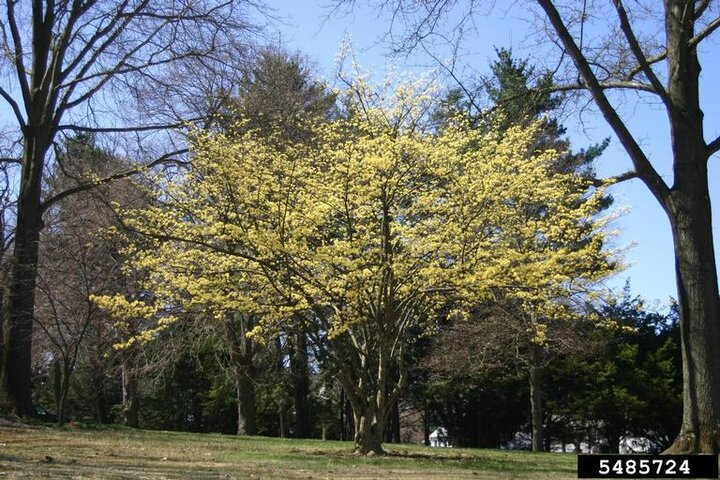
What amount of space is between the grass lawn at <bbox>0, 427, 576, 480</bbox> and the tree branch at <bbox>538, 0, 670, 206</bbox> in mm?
3437

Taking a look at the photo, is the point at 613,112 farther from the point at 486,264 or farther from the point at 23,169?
the point at 23,169

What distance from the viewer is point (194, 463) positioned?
25.7 feet

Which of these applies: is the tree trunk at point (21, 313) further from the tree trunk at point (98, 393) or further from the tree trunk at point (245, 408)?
the tree trunk at point (98, 393)

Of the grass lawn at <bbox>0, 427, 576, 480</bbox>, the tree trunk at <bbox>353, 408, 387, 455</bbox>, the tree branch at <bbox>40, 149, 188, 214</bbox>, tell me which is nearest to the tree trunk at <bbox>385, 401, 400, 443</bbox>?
the tree branch at <bbox>40, 149, 188, 214</bbox>

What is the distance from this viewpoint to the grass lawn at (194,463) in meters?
6.29

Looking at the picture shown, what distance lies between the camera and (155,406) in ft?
93.2

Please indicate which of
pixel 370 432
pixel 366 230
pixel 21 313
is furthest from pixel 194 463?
pixel 21 313

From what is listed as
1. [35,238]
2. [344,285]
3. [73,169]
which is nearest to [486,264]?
[344,285]

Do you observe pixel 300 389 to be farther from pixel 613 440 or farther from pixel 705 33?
pixel 705 33

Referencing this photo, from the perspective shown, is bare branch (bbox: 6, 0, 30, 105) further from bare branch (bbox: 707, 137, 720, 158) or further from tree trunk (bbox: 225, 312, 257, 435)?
bare branch (bbox: 707, 137, 720, 158)

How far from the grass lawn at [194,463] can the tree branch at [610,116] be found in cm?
344

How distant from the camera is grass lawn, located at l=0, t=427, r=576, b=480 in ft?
20.6

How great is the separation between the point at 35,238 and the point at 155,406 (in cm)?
1713

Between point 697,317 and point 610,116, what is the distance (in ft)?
8.10
